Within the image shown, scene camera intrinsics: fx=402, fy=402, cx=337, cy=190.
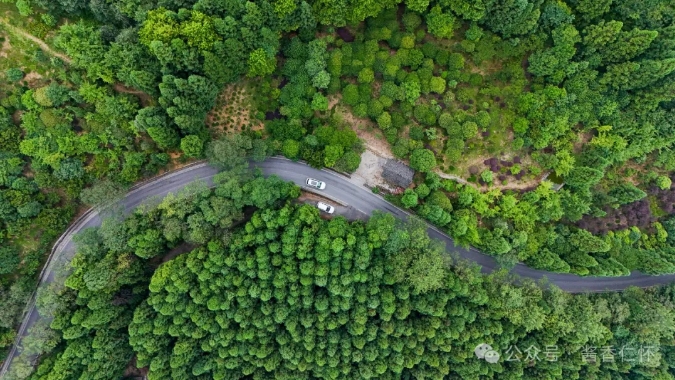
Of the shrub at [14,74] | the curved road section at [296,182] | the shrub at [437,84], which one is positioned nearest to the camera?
the shrub at [14,74]

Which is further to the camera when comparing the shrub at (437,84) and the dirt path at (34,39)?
the shrub at (437,84)

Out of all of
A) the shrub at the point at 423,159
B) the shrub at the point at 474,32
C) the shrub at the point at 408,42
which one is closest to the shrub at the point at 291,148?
the shrub at the point at 423,159

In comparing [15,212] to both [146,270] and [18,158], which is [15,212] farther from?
[146,270]

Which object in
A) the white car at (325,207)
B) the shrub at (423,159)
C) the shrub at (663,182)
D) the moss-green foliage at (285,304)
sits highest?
the shrub at (663,182)

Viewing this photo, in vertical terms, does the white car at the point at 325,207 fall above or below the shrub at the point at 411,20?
below

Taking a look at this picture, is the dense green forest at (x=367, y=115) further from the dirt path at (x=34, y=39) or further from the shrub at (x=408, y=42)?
the shrub at (x=408, y=42)

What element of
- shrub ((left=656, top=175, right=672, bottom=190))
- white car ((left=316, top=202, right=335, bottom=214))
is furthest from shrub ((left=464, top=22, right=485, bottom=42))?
shrub ((left=656, top=175, right=672, bottom=190))

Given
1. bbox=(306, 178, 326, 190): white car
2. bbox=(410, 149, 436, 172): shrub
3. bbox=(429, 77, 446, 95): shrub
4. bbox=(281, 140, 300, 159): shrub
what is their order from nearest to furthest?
bbox=(281, 140, 300, 159): shrub < bbox=(410, 149, 436, 172): shrub < bbox=(429, 77, 446, 95): shrub < bbox=(306, 178, 326, 190): white car

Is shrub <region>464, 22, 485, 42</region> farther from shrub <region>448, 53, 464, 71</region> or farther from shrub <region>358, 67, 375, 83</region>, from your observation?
shrub <region>358, 67, 375, 83</region>
